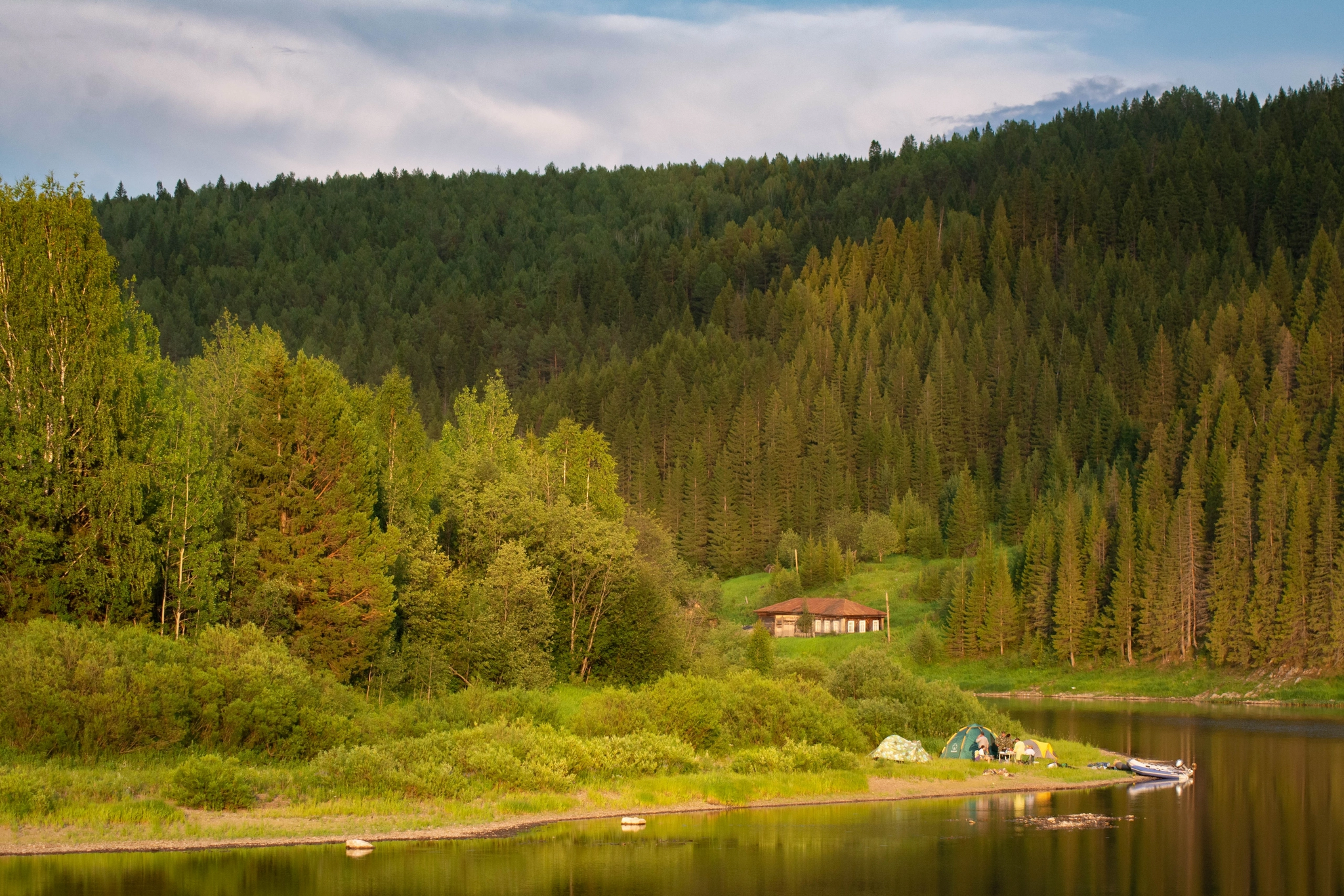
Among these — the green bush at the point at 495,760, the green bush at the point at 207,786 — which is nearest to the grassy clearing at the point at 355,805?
the green bush at the point at 207,786

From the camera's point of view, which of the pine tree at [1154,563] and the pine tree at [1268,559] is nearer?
the pine tree at [1268,559]

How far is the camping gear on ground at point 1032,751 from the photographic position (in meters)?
49.9

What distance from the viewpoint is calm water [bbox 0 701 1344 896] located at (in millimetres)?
29016

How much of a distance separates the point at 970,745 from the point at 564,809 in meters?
18.7

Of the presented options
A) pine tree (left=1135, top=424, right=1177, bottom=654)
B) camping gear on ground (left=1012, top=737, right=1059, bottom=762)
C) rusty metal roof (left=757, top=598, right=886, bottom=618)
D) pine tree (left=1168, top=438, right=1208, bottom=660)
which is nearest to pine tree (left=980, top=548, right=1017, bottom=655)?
pine tree (left=1135, top=424, right=1177, bottom=654)

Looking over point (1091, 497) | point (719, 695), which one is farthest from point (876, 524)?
point (719, 695)

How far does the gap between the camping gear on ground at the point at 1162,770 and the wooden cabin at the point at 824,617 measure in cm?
7108

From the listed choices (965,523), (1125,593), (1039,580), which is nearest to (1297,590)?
(1125,593)

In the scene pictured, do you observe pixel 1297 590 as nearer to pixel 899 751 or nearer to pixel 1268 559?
pixel 1268 559

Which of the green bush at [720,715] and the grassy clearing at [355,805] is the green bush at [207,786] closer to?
the grassy clearing at [355,805]

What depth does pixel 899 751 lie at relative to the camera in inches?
1873

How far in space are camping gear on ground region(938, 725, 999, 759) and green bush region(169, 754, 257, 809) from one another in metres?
25.9

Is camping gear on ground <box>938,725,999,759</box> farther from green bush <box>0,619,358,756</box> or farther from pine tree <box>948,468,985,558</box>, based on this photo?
pine tree <box>948,468,985,558</box>

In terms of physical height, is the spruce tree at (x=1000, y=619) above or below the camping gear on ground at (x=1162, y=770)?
above
